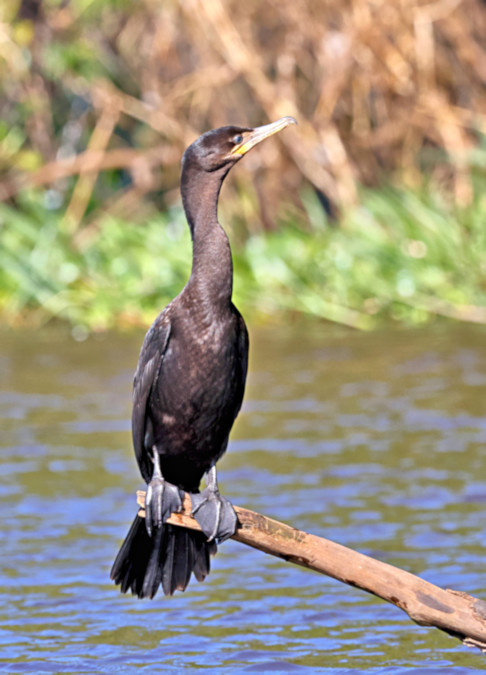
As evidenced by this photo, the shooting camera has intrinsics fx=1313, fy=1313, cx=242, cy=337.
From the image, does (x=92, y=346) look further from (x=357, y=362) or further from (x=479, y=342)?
(x=479, y=342)

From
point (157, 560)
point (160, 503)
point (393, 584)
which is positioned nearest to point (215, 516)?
point (160, 503)

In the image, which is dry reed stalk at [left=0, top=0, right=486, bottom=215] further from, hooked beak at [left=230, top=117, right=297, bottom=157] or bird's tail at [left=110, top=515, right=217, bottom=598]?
bird's tail at [left=110, top=515, right=217, bottom=598]

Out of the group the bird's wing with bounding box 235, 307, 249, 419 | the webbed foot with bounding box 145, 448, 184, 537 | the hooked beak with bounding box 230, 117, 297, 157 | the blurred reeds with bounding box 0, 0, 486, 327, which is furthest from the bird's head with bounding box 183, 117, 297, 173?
the blurred reeds with bounding box 0, 0, 486, 327

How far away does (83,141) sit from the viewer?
46.2ft

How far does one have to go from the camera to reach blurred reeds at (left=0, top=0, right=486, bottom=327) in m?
11.8

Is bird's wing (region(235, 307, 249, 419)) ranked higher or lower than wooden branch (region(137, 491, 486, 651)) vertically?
higher

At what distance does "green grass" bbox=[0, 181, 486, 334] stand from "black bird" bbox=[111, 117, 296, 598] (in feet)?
21.5

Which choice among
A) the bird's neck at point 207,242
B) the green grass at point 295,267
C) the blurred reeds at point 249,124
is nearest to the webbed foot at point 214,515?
the bird's neck at point 207,242

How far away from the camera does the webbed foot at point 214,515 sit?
3639mm

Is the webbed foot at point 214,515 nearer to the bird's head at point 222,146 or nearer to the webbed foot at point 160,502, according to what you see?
the webbed foot at point 160,502

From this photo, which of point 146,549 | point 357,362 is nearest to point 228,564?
point 146,549

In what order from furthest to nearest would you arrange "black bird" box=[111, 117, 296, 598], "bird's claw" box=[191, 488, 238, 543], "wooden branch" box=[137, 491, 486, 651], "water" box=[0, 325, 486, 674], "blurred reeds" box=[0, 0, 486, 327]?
"blurred reeds" box=[0, 0, 486, 327] → "water" box=[0, 325, 486, 674] → "black bird" box=[111, 117, 296, 598] → "bird's claw" box=[191, 488, 238, 543] → "wooden branch" box=[137, 491, 486, 651]

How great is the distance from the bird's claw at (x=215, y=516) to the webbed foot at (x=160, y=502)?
0.07m

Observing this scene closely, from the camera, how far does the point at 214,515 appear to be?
12.2ft
